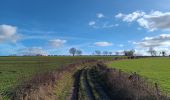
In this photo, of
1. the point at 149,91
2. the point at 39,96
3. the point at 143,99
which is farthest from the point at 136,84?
the point at 39,96

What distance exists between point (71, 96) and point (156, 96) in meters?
8.79

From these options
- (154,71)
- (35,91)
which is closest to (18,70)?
(154,71)

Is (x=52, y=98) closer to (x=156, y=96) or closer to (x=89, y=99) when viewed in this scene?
(x=89, y=99)

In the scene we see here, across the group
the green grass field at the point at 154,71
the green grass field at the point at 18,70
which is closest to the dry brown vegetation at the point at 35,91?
the green grass field at the point at 18,70

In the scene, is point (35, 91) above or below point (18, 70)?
below

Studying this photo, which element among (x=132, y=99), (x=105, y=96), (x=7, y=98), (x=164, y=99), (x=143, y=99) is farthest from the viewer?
(x=105, y=96)

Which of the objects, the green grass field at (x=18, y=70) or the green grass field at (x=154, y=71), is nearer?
the green grass field at (x=154, y=71)

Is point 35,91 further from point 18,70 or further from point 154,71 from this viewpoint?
point 18,70

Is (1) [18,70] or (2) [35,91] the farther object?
(1) [18,70]

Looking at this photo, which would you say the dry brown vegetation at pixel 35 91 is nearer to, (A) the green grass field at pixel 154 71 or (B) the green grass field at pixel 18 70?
(B) the green grass field at pixel 18 70

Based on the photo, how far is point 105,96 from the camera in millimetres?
24078

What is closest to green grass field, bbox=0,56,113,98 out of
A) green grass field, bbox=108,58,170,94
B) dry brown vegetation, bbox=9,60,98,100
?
dry brown vegetation, bbox=9,60,98,100

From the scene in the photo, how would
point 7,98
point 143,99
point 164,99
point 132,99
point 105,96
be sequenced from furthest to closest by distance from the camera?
point 105,96 < point 7,98 < point 132,99 < point 143,99 < point 164,99

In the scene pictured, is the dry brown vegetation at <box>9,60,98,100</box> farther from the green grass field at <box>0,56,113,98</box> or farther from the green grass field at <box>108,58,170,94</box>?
the green grass field at <box>108,58,170,94</box>
